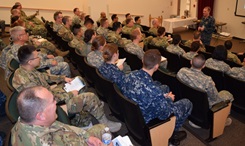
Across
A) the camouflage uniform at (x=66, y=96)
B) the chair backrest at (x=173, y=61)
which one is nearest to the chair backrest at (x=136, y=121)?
the camouflage uniform at (x=66, y=96)

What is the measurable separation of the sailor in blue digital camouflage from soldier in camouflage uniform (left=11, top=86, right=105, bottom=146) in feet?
5.36

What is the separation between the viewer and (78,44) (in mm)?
4383

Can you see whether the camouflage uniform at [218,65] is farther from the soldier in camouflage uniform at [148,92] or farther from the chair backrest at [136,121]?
the chair backrest at [136,121]

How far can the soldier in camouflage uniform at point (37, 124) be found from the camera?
1.35 meters

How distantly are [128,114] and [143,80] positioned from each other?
0.39m

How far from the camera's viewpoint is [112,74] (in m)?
2.67

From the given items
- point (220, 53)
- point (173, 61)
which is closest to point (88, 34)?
point (173, 61)

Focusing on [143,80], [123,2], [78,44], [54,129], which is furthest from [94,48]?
[123,2]

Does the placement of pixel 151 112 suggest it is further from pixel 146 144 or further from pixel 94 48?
pixel 94 48

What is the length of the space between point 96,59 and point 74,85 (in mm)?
748

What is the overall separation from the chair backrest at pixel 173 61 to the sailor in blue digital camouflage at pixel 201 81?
4.47 feet

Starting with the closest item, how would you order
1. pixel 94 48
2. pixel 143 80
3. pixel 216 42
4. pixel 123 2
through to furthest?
1. pixel 143 80
2. pixel 94 48
3. pixel 216 42
4. pixel 123 2

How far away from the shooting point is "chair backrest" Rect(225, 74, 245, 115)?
108 inches

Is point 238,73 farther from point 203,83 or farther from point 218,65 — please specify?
point 203,83
